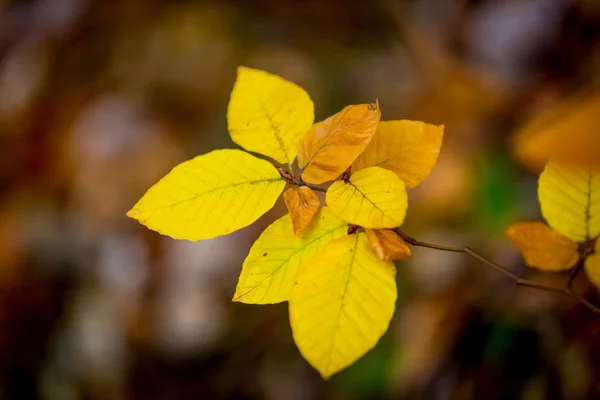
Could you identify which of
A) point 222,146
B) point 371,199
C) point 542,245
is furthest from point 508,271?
point 222,146

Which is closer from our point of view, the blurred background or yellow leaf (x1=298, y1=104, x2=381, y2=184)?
yellow leaf (x1=298, y1=104, x2=381, y2=184)

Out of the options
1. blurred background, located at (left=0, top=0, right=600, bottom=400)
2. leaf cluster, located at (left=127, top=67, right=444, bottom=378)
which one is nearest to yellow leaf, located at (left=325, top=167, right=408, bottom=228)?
leaf cluster, located at (left=127, top=67, right=444, bottom=378)

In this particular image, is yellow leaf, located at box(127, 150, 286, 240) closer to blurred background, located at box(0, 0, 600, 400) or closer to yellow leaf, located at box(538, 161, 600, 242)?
yellow leaf, located at box(538, 161, 600, 242)

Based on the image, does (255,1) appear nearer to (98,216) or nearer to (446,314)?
(98,216)

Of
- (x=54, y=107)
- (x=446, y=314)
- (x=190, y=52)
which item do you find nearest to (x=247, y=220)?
(x=446, y=314)

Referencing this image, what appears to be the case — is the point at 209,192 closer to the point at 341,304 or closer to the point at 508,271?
the point at 341,304

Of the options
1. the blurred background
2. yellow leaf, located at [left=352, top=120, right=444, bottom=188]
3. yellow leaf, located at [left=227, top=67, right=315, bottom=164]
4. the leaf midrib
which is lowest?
the blurred background

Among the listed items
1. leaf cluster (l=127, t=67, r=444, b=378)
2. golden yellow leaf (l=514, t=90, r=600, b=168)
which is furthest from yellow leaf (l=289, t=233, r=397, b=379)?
golden yellow leaf (l=514, t=90, r=600, b=168)

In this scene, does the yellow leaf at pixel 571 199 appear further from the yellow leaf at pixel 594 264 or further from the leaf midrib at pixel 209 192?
the leaf midrib at pixel 209 192

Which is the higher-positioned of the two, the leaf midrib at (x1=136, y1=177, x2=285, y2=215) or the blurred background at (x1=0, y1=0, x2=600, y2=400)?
the leaf midrib at (x1=136, y1=177, x2=285, y2=215)
